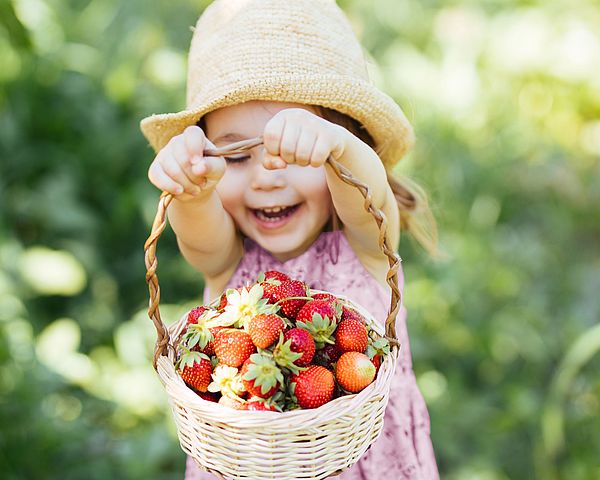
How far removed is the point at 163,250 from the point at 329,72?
5.79 ft

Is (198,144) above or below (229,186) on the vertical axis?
above

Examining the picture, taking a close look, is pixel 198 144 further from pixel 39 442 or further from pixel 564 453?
pixel 564 453

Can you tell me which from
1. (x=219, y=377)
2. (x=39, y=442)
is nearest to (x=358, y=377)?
(x=219, y=377)

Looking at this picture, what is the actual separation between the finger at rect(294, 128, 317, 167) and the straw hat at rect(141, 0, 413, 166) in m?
0.27

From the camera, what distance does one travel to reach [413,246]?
A: 10.6 feet

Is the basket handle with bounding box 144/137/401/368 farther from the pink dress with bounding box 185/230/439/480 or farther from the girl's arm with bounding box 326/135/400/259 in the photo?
the pink dress with bounding box 185/230/439/480

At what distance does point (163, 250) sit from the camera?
10.4 ft

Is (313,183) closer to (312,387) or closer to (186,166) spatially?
(186,166)

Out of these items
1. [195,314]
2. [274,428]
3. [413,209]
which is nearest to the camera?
[274,428]

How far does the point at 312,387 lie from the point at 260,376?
0.08m

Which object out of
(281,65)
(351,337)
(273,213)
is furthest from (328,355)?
(281,65)

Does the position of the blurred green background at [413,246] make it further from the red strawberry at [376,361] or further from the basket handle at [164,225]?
the red strawberry at [376,361]

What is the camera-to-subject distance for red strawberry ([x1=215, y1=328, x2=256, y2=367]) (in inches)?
48.1

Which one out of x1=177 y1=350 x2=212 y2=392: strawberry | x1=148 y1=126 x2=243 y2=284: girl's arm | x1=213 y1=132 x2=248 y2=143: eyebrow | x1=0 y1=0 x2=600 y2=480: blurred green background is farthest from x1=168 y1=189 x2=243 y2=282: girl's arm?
Answer: x1=0 y1=0 x2=600 y2=480: blurred green background
